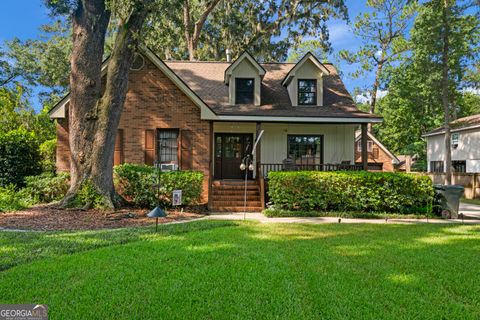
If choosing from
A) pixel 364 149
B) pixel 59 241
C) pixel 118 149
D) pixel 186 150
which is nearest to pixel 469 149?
pixel 364 149

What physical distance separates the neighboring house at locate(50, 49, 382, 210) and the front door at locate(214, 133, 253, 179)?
48 mm

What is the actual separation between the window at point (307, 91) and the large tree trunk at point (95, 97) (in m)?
7.56

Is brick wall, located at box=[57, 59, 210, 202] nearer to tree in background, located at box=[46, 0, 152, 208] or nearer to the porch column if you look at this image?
tree in background, located at box=[46, 0, 152, 208]

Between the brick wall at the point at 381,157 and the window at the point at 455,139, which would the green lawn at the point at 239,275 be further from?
the brick wall at the point at 381,157

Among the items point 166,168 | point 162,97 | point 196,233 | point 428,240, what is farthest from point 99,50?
point 428,240

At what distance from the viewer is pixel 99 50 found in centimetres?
1074

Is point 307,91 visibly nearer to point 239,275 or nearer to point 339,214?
point 339,214

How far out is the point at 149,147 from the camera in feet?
41.7

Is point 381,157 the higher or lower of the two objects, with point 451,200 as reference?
higher

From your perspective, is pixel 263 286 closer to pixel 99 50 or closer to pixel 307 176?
pixel 307 176

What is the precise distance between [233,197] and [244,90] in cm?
537

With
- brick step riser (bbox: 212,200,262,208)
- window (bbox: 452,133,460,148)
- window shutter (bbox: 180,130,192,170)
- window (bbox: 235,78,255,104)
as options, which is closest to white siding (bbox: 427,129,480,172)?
window (bbox: 452,133,460,148)

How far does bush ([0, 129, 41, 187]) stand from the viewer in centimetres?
1262

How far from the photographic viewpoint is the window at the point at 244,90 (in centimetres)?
1441
